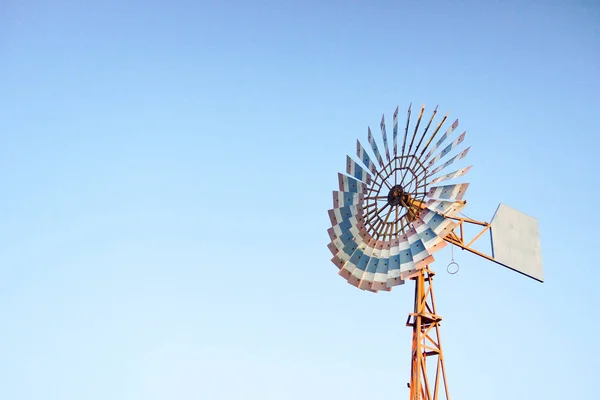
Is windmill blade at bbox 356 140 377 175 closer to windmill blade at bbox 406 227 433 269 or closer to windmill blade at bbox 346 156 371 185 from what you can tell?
windmill blade at bbox 346 156 371 185

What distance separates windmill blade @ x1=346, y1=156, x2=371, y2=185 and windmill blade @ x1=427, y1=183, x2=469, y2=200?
147 inches

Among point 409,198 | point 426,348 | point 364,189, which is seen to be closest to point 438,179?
point 409,198

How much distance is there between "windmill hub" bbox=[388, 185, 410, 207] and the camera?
2630 cm

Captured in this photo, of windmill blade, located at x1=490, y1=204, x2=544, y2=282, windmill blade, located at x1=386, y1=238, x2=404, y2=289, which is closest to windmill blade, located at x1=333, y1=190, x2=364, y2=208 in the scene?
windmill blade, located at x1=386, y1=238, x2=404, y2=289

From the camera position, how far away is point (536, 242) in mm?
25953

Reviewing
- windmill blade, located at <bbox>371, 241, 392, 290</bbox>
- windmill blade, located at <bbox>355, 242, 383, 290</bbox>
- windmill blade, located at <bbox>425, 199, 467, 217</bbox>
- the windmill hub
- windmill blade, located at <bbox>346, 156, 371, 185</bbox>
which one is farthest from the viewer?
windmill blade, located at <bbox>346, 156, 371, 185</bbox>

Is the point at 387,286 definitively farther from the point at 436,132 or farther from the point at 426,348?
the point at 436,132

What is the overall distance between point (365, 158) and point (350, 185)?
1.31 m

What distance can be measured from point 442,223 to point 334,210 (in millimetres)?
5939

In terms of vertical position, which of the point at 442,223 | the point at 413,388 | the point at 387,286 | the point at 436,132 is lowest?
the point at 413,388

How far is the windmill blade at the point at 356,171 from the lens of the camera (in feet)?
92.8

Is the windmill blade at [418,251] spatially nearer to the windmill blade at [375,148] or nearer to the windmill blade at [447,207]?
the windmill blade at [447,207]

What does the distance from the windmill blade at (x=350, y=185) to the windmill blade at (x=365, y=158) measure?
73 centimetres

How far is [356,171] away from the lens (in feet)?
94.3
